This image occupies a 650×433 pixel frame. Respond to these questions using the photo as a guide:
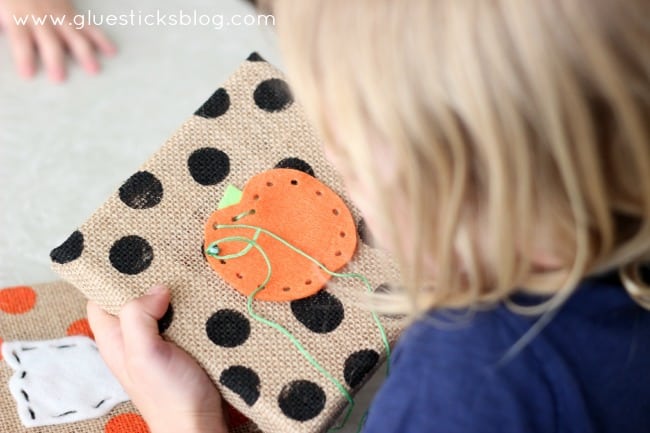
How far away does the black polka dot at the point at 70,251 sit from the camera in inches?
24.7

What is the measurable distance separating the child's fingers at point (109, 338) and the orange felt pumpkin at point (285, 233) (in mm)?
113

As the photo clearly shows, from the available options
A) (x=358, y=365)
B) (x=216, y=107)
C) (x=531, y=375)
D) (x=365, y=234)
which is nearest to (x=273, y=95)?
(x=216, y=107)

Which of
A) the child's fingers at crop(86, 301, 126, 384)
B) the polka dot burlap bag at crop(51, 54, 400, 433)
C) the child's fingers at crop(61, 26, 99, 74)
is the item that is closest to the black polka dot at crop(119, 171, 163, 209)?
the polka dot burlap bag at crop(51, 54, 400, 433)

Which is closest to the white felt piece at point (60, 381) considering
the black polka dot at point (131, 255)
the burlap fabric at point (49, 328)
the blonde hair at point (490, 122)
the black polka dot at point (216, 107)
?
the burlap fabric at point (49, 328)

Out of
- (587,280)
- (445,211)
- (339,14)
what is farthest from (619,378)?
(339,14)

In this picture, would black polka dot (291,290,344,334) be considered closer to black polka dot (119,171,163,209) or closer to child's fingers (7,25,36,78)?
black polka dot (119,171,163,209)

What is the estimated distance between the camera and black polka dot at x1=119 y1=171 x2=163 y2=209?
650 millimetres

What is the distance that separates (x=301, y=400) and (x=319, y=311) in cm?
7

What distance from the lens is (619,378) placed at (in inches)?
19.2

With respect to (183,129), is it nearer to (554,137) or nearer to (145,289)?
(145,289)

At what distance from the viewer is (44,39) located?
934 mm

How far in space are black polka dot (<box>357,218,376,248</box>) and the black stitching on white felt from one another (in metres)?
0.06

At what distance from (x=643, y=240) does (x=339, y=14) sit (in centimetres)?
22

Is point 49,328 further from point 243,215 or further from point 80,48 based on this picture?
point 80,48
